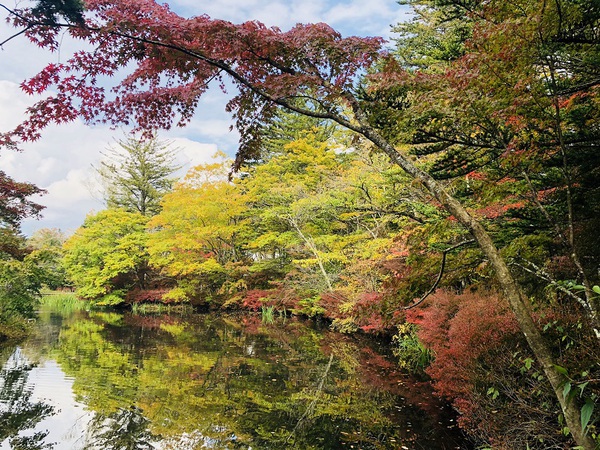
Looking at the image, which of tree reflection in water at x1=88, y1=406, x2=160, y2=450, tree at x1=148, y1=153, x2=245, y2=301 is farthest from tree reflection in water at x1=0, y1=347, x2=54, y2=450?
tree at x1=148, y1=153, x2=245, y2=301

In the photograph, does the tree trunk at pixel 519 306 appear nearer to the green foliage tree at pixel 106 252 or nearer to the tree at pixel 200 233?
the tree at pixel 200 233

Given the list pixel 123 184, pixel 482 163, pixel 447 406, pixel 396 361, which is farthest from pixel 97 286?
pixel 482 163

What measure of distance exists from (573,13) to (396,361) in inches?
315

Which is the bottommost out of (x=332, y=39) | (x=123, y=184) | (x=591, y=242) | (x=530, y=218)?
(x=591, y=242)

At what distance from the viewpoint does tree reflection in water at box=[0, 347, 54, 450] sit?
4500mm

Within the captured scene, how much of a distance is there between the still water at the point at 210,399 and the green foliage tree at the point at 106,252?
11.1 m

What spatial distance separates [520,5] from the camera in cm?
318

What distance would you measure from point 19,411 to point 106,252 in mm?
18380

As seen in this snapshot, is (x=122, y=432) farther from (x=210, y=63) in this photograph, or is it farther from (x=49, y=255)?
(x=49, y=255)

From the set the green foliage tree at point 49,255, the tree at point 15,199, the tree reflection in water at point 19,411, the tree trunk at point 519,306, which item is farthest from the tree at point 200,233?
the tree trunk at point 519,306

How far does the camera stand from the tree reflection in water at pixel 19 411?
450cm

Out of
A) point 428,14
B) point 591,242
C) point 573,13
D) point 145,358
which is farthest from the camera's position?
point 428,14

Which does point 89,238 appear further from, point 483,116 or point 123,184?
point 483,116

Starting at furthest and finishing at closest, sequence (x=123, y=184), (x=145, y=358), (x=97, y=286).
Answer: (x=123, y=184), (x=97, y=286), (x=145, y=358)
